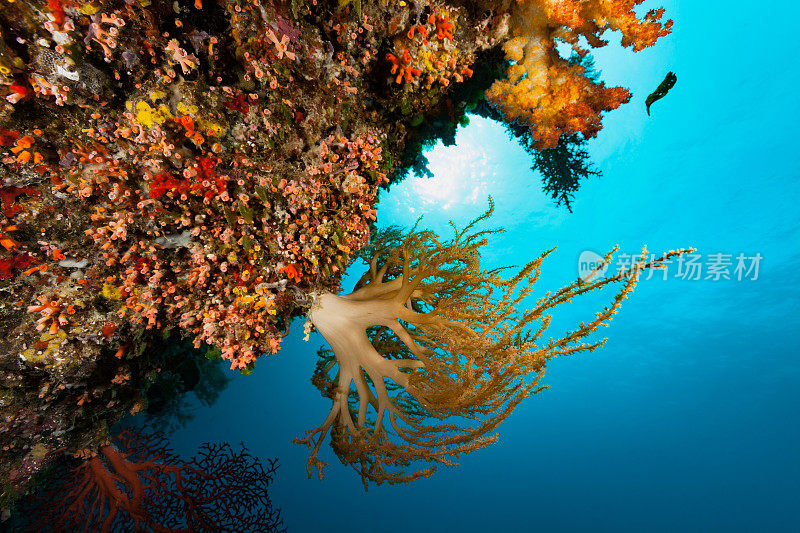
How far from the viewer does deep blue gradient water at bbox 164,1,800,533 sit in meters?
17.4

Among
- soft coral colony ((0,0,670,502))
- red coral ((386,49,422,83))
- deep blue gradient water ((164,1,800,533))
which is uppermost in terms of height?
deep blue gradient water ((164,1,800,533))

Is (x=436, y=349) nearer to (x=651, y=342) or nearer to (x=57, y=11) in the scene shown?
(x=57, y=11)

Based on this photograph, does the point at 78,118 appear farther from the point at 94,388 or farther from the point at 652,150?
the point at 652,150

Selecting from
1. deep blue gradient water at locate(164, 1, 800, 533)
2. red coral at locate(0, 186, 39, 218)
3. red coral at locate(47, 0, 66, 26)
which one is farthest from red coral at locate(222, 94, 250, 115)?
deep blue gradient water at locate(164, 1, 800, 533)

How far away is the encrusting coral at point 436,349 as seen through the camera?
7.13 feet

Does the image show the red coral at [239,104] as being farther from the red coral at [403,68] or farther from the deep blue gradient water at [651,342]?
the deep blue gradient water at [651,342]

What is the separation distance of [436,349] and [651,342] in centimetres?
3236

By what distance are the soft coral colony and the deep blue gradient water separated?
16.4 meters

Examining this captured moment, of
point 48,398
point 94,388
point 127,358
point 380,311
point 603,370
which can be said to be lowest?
point 48,398

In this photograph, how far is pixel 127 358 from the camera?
2723mm

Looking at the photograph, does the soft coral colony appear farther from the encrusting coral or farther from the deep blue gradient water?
the deep blue gradient water

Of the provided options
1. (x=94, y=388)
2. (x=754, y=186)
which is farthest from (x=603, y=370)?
(x=94, y=388)

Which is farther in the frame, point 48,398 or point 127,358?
point 127,358

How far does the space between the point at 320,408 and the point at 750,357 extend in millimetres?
45970
